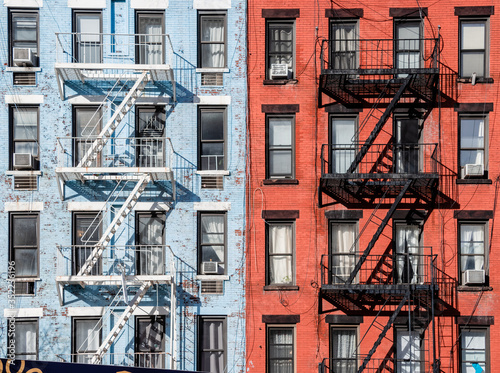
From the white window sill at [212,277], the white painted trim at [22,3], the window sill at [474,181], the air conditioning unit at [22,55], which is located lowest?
the white window sill at [212,277]

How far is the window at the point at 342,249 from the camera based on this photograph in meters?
17.5

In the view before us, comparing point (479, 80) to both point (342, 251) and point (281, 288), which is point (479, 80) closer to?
point (342, 251)

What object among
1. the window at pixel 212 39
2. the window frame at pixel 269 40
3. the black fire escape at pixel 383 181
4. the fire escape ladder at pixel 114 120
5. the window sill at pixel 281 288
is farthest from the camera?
the window at pixel 212 39

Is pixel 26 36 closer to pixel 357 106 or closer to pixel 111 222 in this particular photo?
pixel 111 222

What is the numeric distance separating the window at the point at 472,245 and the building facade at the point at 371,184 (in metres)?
0.03

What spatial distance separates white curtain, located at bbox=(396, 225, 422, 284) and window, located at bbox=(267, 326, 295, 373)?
3.43 metres

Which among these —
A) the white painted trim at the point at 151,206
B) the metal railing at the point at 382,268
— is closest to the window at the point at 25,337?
the white painted trim at the point at 151,206

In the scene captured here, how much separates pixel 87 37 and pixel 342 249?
30.9 feet

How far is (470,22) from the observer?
18.1 meters

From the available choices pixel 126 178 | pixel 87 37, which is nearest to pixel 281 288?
pixel 126 178

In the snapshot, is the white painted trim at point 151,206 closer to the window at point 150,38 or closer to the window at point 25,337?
the window at point 150,38

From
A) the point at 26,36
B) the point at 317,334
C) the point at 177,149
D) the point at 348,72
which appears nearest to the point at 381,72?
the point at 348,72

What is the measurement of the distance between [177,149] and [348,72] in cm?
517

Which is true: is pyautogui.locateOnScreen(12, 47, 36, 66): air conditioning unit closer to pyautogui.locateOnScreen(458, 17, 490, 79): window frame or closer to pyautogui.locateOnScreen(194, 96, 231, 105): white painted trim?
pyautogui.locateOnScreen(194, 96, 231, 105): white painted trim
